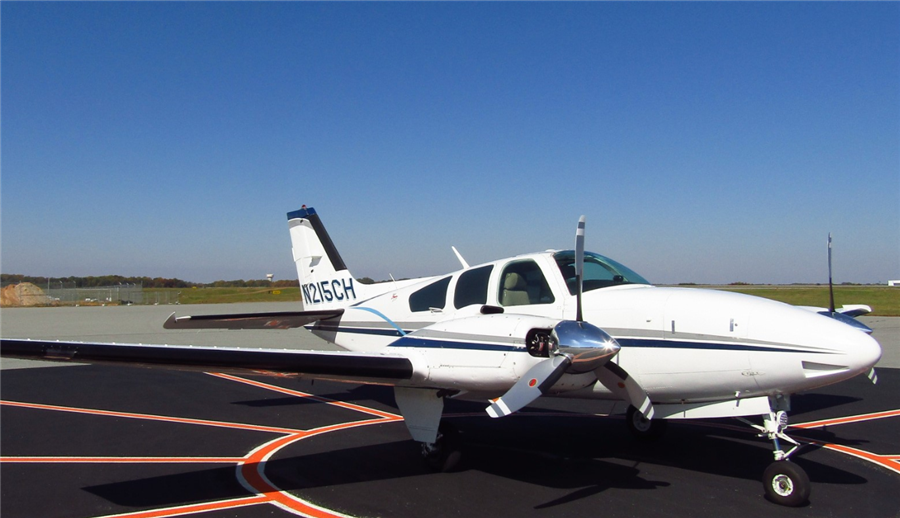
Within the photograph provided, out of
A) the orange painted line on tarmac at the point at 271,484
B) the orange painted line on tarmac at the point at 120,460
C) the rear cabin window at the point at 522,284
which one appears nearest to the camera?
the orange painted line on tarmac at the point at 271,484

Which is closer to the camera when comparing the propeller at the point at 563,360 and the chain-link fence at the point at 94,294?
the propeller at the point at 563,360

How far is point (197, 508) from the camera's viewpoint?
5840 millimetres

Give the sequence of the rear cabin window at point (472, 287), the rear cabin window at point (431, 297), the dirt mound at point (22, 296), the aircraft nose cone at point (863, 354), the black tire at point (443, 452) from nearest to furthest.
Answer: the aircraft nose cone at point (863, 354)
the black tire at point (443, 452)
the rear cabin window at point (472, 287)
the rear cabin window at point (431, 297)
the dirt mound at point (22, 296)

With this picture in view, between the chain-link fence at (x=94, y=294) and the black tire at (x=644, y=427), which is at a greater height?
the chain-link fence at (x=94, y=294)

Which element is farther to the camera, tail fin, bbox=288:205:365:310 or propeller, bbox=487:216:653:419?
tail fin, bbox=288:205:365:310

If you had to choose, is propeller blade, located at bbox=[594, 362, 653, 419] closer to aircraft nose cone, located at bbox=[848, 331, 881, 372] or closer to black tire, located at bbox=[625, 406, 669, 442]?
aircraft nose cone, located at bbox=[848, 331, 881, 372]

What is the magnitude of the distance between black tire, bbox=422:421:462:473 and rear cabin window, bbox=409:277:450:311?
5.91ft

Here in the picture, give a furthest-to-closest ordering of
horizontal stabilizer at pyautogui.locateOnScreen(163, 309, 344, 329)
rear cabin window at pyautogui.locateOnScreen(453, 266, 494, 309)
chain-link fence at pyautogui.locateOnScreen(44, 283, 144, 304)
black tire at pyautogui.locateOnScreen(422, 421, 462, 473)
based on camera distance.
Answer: chain-link fence at pyautogui.locateOnScreen(44, 283, 144, 304), horizontal stabilizer at pyautogui.locateOnScreen(163, 309, 344, 329), rear cabin window at pyautogui.locateOnScreen(453, 266, 494, 309), black tire at pyautogui.locateOnScreen(422, 421, 462, 473)

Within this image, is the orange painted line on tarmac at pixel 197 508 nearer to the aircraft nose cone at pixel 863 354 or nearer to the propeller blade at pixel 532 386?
the propeller blade at pixel 532 386

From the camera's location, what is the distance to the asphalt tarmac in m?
5.92

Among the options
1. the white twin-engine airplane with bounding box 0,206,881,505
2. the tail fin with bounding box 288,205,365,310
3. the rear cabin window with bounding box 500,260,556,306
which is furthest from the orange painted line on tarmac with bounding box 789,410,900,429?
the tail fin with bounding box 288,205,365,310

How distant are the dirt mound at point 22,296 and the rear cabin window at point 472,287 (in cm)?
5622

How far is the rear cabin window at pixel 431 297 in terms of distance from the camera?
8.29 meters

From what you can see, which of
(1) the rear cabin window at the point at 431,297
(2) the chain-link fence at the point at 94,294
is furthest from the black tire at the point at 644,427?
(2) the chain-link fence at the point at 94,294
